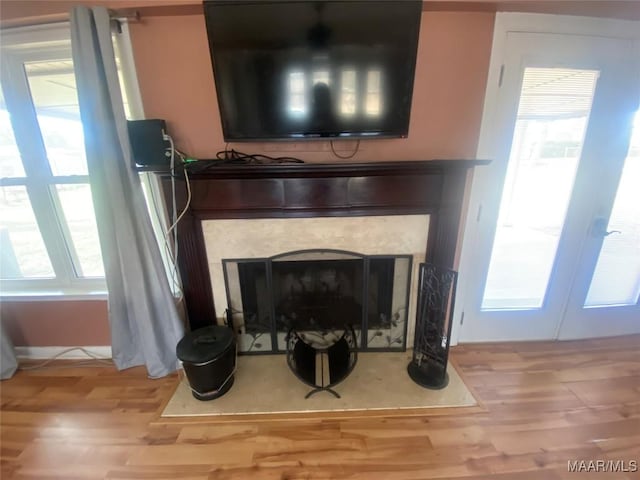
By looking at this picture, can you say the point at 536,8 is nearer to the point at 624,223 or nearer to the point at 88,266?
the point at 624,223

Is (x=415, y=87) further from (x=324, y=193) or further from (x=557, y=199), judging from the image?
(x=557, y=199)

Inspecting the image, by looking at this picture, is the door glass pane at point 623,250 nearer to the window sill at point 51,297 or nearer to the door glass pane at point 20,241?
the window sill at point 51,297

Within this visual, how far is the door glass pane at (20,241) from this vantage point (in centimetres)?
170

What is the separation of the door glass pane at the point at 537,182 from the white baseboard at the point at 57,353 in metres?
2.70

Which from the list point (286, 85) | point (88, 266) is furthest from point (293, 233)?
point (88, 266)

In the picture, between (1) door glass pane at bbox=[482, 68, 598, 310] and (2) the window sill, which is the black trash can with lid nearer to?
(2) the window sill

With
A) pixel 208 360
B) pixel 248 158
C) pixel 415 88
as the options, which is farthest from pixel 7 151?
pixel 415 88

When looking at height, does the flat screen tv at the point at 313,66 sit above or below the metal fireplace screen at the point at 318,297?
above

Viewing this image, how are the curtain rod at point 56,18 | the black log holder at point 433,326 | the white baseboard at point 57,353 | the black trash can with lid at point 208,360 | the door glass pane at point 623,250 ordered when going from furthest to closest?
1. the white baseboard at point 57,353
2. the door glass pane at point 623,250
3. the black log holder at point 433,326
4. the black trash can with lid at point 208,360
5. the curtain rod at point 56,18

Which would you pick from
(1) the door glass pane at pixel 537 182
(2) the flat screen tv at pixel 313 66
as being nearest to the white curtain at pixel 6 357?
(2) the flat screen tv at pixel 313 66

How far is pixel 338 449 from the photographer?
4.25 feet

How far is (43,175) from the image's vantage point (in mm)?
1649

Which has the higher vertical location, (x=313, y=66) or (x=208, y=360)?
(x=313, y=66)

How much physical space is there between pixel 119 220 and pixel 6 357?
4.30 feet
